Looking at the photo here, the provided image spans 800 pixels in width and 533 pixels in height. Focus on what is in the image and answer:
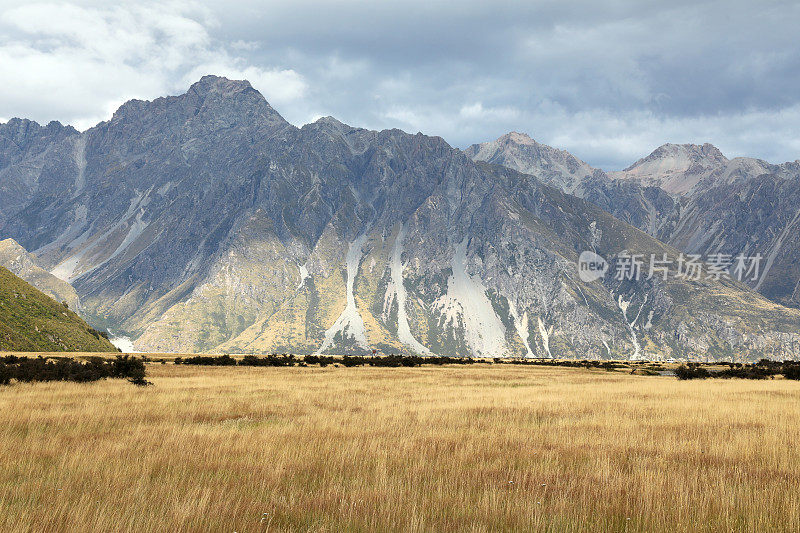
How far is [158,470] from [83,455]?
6.48ft

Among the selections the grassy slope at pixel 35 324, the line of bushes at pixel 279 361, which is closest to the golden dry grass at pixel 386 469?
the line of bushes at pixel 279 361

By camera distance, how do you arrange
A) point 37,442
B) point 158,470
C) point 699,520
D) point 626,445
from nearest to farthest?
point 699,520, point 158,470, point 37,442, point 626,445

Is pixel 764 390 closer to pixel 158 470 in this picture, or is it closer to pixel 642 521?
pixel 642 521

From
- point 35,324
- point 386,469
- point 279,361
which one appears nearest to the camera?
point 386,469

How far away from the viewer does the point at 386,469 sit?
9.27m

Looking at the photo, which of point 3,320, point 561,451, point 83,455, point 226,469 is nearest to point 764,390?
point 561,451

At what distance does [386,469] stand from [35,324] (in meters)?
112

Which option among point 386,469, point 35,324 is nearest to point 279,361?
point 386,469

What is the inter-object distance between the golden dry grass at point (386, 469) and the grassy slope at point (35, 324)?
88.5 metres

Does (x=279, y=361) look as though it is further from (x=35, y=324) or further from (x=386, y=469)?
(x=35, y=324)

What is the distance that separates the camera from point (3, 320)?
88.1m

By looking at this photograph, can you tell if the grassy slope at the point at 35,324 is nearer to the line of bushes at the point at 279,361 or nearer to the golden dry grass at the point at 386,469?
the line of bushes at the point at 279,361

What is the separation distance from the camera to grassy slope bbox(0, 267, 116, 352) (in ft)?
287

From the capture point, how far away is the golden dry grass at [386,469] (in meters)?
6.63
